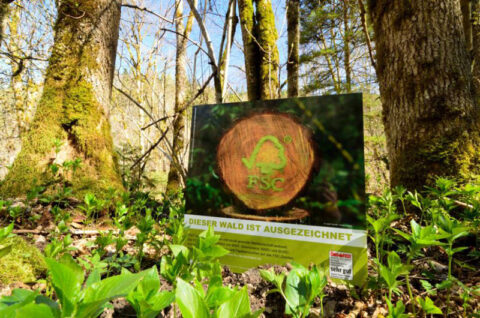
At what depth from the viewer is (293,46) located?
409cm

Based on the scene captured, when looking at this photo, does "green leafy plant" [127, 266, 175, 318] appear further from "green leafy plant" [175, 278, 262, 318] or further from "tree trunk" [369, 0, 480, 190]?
"tree trunk" [369, 0, 480, 190]

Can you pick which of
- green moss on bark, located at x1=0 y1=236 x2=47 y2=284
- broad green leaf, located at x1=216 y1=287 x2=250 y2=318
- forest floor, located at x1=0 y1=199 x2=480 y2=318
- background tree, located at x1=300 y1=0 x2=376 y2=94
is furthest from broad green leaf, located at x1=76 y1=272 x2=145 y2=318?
background tree, located at x1=300 y1=0 x2=376 y2=94

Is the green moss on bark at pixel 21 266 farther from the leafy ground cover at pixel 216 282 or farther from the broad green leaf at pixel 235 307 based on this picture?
the broad green leaf at pixel 235 307

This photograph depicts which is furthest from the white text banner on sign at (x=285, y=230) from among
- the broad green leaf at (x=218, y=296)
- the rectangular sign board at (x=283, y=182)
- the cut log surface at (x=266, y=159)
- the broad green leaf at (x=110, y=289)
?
the broad green leaf at (x=110, y=289)

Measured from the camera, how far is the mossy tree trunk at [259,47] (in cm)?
352

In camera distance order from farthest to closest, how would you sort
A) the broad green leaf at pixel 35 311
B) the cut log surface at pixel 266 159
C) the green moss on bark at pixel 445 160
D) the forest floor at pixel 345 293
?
1. the green moss on bark at pixel 445 160
2. the cut log surface at pixel 266 159
3. the forest floor at pixel 345 293
4. the broad green leaf at pixel 35 311

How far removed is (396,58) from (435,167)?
1.12m

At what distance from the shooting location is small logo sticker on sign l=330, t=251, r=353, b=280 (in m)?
Answer: 1.31

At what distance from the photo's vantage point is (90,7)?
314 cm

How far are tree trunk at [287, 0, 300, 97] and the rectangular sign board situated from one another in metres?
2.62

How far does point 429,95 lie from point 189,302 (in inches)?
107

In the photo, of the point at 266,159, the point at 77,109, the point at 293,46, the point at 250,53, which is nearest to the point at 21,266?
the point at 266,159

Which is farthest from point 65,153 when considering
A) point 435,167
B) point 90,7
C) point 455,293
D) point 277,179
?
point 435,167

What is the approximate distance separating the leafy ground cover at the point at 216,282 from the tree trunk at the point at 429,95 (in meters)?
0.30
